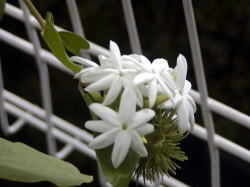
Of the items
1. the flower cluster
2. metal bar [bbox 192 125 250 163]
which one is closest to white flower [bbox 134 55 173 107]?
the flower cluster

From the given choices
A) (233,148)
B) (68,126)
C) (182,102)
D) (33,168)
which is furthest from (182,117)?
(68,126)

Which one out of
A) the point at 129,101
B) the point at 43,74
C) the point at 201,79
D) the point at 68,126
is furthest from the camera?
the point at 68,126

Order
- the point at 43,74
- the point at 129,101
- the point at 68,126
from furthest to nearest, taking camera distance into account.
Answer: the point at 68,126 < the point at 43,74 < the point at 129,101

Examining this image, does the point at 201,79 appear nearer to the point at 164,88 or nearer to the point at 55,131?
the point at 164,88

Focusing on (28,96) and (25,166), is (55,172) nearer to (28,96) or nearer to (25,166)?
(25,166)

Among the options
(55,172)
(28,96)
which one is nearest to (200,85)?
(55,172)

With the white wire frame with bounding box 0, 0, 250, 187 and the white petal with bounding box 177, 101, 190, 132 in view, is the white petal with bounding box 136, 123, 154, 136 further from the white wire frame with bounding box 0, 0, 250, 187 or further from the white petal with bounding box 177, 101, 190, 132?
the white wire frame with bounding box 0, 0, 250, 187
